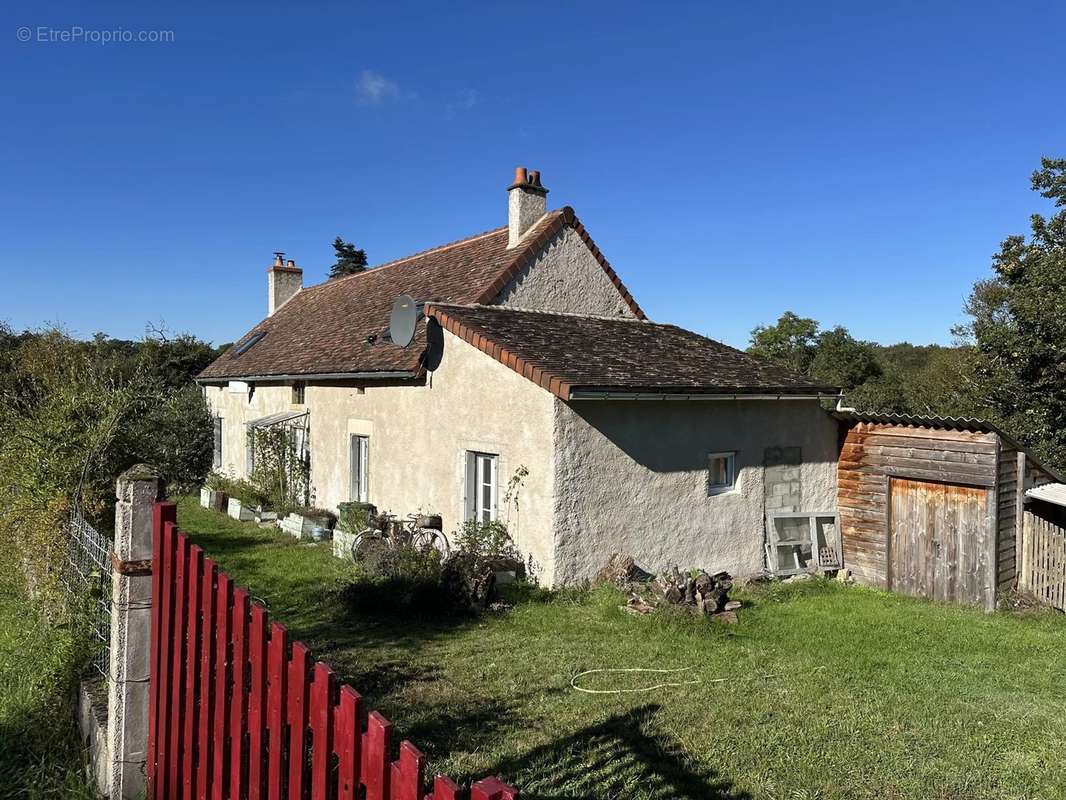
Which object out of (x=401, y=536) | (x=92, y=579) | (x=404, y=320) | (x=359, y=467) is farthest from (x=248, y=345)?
(x=92, y=579)

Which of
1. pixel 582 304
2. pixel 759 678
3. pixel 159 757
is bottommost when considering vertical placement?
pixel 759 678

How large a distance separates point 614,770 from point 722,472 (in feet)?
23.8

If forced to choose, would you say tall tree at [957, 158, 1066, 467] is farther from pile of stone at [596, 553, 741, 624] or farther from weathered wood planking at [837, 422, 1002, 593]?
pile of stone at [596, 553, 741, 624]

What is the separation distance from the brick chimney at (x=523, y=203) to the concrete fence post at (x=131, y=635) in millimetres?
11964

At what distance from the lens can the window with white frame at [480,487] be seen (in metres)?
10.9

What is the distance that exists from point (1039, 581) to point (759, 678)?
6353 millimetres

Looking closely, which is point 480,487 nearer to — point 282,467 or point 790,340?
point 282,467

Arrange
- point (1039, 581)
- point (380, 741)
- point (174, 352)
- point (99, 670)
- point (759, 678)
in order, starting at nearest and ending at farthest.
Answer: point (380, 741) → point (99, 670) → point (759, 678) → point (1039, 581) → point (174, 352)

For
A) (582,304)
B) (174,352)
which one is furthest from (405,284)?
(174,352)

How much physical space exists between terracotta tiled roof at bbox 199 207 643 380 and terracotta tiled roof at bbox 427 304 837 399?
1.41 metres

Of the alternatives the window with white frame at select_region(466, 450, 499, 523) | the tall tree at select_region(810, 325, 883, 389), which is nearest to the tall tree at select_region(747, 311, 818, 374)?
the tall tree at select_region(810, 325, 883, 389)

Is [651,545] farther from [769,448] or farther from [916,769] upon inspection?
[916,769]

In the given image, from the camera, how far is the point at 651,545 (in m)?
10.4

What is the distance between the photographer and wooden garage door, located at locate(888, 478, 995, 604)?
33.0 ft
